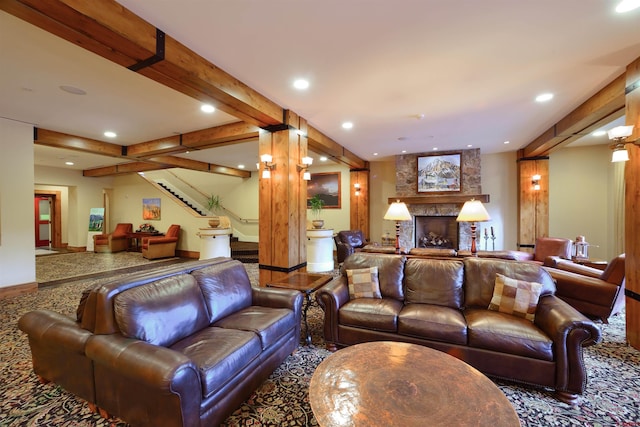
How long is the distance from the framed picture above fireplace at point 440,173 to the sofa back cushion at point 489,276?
488cm

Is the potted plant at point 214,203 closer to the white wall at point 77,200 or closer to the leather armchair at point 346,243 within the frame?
the white wall at point 77,200

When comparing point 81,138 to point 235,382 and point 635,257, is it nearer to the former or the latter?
point 235,382

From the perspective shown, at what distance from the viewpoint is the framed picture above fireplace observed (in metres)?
7.22

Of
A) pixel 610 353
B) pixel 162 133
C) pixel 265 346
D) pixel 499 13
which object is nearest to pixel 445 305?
pixel 610 353

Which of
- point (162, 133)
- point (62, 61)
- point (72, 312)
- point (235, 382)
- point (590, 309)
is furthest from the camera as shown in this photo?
point (162, 133)

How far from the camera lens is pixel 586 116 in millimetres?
3969

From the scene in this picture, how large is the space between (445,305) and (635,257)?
2.05 m

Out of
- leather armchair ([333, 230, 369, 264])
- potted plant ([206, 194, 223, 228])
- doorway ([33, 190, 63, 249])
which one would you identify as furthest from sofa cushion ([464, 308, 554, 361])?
doorway ([33, 190, 63, 249])

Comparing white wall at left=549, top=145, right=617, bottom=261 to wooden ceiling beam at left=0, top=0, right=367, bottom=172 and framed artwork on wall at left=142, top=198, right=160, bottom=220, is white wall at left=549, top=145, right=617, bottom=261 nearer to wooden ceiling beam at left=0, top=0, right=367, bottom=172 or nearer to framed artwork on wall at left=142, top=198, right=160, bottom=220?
wooden ceiling beam at left=0, top=0, right=367, bottom=172

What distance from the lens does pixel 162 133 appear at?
5.63 m

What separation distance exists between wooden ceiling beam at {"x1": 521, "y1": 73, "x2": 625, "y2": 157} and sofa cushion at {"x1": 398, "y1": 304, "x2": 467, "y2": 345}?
351 centimetres

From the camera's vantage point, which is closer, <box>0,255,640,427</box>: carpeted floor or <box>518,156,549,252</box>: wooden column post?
<box>0,255,640,427</box>: carpeted floor

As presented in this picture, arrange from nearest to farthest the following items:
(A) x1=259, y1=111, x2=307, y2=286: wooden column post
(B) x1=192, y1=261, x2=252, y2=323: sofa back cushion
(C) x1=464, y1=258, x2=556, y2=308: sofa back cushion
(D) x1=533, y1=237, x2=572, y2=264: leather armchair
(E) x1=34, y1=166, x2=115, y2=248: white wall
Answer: (B) x1=192, y1=261, x2=252, y2=323: sofa back cushion < (C) x1=464, y1=258, x2=556, y2=308: sofa back cushion < (A) x1=259, y1=111, x2=307, y2=286: wooden column post < (D) x1=533, y1=237, x2=572, y2=264: leather armchair < (E) x1=34, y1=166, x2=115, y2=248: white wall

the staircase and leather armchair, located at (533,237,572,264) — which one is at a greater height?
leather armchair, located at (533,237,572,264)
